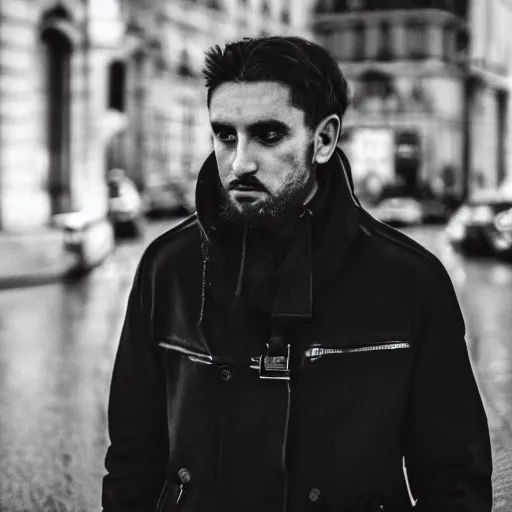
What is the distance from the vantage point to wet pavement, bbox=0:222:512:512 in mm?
5949

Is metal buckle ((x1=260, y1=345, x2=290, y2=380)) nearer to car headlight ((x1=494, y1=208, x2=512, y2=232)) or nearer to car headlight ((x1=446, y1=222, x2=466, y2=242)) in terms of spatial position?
car headlight ((x1=494, y1=208, x2=512, y2=232))

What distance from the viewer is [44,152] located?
3094 centimetres

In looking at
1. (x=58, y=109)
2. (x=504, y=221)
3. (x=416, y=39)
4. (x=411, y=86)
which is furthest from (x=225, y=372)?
(x=416, y=39)

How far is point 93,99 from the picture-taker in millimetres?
34375

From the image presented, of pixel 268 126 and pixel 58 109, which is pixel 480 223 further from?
pixel 268 126

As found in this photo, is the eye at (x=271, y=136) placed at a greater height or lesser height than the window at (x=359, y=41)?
lesser

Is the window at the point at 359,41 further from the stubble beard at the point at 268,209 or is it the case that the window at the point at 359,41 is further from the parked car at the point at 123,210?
the stubble beard at the point at 268,209

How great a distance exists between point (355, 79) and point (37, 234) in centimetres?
4548

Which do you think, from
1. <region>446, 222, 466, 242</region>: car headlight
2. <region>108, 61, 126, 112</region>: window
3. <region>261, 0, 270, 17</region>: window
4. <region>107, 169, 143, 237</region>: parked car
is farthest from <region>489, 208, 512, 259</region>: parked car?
<region>261, 0, 270, 17</region>: window

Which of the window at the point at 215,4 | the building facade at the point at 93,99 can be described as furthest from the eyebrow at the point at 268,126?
the window at the point at 215,4

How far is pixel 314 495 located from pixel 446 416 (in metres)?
0.30

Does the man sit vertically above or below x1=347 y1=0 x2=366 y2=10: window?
below

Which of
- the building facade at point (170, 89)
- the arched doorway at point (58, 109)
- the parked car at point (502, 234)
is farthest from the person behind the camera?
the building facade at point (170, 89)

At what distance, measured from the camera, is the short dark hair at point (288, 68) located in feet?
6.69
